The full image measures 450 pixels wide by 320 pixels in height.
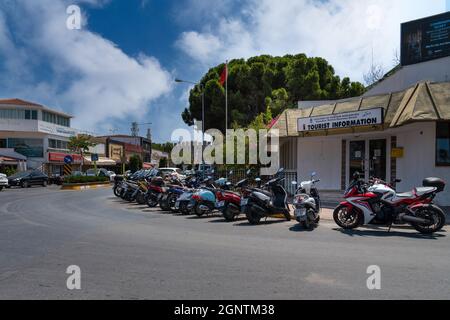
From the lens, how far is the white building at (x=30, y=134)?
45.6 m

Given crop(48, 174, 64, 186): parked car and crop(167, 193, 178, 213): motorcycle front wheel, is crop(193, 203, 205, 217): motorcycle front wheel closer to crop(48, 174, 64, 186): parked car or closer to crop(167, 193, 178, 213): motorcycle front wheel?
crop(167, 193, 178, 213): motorcycle front wheel

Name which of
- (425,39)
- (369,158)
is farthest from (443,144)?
(425,39)

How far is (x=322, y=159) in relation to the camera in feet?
55.4

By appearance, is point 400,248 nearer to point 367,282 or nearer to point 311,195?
point 367,282

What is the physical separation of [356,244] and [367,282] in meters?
2.70

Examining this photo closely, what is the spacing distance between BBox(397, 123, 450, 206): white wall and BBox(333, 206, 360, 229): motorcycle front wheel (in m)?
5.25

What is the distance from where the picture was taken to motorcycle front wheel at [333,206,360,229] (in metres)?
Result: 9.37

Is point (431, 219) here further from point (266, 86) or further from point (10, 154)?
point (10, 154)

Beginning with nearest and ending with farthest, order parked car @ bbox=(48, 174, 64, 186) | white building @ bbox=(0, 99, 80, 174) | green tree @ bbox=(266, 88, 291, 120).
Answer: green tree @ bbox=(266, 88, 291, 120), parked car @ bbox=(48, 174, 64, 186), white building @ bbox=(0, 99, 80, 174)

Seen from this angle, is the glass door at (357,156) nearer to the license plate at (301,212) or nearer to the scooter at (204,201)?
the scooter at (204,201)

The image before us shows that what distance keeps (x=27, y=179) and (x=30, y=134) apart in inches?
614

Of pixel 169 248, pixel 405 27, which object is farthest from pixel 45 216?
pixel 405 27

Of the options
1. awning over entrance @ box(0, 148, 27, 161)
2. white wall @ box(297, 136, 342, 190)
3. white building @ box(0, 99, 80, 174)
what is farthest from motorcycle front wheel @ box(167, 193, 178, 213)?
awning over entrance @ box(0, 148, 27, 161)

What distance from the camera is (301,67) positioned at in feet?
104
